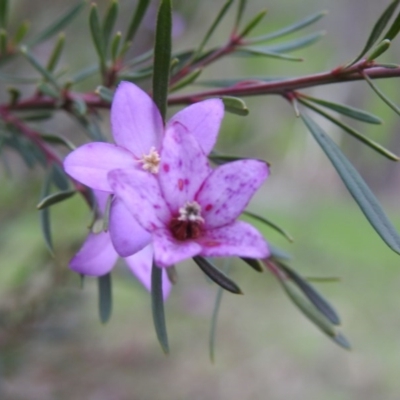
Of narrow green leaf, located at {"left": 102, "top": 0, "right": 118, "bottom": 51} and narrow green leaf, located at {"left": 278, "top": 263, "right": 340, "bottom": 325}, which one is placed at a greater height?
narrow green leaf, located at {"left": 102, "top": 0, "right": 118, "bottom": 51}

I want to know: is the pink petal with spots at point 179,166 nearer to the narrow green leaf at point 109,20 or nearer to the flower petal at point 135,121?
the flower petal at point 135,121

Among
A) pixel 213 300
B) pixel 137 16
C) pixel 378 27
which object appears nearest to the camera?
pixel 378 27

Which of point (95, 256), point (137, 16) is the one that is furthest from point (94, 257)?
point (137, 16)

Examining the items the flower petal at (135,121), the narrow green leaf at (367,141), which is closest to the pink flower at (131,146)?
the flower petal at (135,121)

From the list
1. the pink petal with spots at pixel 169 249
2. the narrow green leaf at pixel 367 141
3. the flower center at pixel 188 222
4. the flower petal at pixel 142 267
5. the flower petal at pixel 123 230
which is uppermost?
the narrow green leaf at pixel 367 141

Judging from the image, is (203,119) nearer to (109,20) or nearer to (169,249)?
(169,249)

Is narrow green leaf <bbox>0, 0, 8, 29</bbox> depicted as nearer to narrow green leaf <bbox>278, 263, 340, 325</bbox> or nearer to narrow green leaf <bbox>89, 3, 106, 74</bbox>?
narrow green leaf <bbox>89, 3, 106, 74</bbox>

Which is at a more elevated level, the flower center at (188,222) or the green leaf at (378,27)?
the green leaf at (378,27)

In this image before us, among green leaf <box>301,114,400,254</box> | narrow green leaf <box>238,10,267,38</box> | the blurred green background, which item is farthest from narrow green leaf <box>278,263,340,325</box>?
the blurred green background
